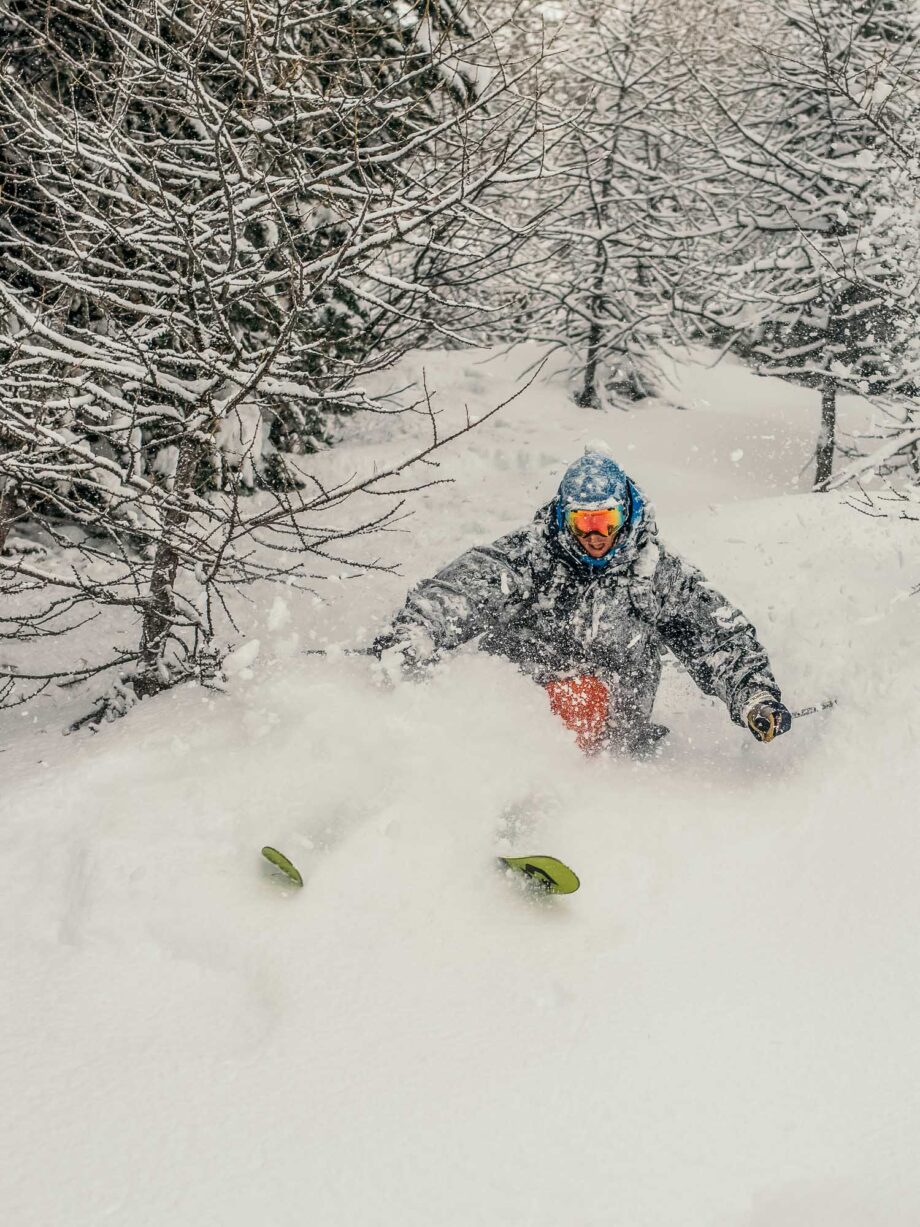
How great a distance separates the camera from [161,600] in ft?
14.5

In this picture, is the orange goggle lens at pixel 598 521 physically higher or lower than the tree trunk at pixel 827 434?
lower

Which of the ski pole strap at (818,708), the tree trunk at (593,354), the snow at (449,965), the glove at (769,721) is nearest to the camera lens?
the snow at (449,965)

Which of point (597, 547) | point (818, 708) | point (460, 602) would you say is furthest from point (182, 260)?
point (818, 708)

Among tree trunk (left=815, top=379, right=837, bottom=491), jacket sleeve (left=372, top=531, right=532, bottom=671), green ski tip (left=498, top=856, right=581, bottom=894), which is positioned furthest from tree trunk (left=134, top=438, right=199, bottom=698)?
tree trunk (left=815, top=379, right=837, bottom=491)

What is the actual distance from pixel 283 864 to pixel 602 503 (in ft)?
6.68

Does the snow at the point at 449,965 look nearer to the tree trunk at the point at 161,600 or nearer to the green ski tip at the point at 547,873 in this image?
the green ski tip at the point at 547,873

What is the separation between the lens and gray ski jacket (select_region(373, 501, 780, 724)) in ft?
13.5

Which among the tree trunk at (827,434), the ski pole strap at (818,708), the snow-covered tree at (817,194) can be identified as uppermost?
the snow-covered tree at (817,194)

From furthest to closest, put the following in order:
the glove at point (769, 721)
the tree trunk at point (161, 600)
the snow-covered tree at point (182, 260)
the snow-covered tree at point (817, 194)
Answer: the snow-covered tree at point (817, 194), the tree trunk at point (161, 600), the glove at point (769, 721), the snow-covered tree at point (182, 260)

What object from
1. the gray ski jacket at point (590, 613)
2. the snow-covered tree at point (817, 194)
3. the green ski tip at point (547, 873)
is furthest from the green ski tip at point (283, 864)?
the snow-covered tree at point (817, 194)

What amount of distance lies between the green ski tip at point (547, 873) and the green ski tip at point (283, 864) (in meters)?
0.71

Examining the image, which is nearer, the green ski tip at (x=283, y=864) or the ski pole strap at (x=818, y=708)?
the green ski tip at (x=283, y=864)

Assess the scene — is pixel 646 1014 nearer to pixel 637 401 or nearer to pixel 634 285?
pixel 634 285

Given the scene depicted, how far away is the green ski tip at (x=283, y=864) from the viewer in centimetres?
288
